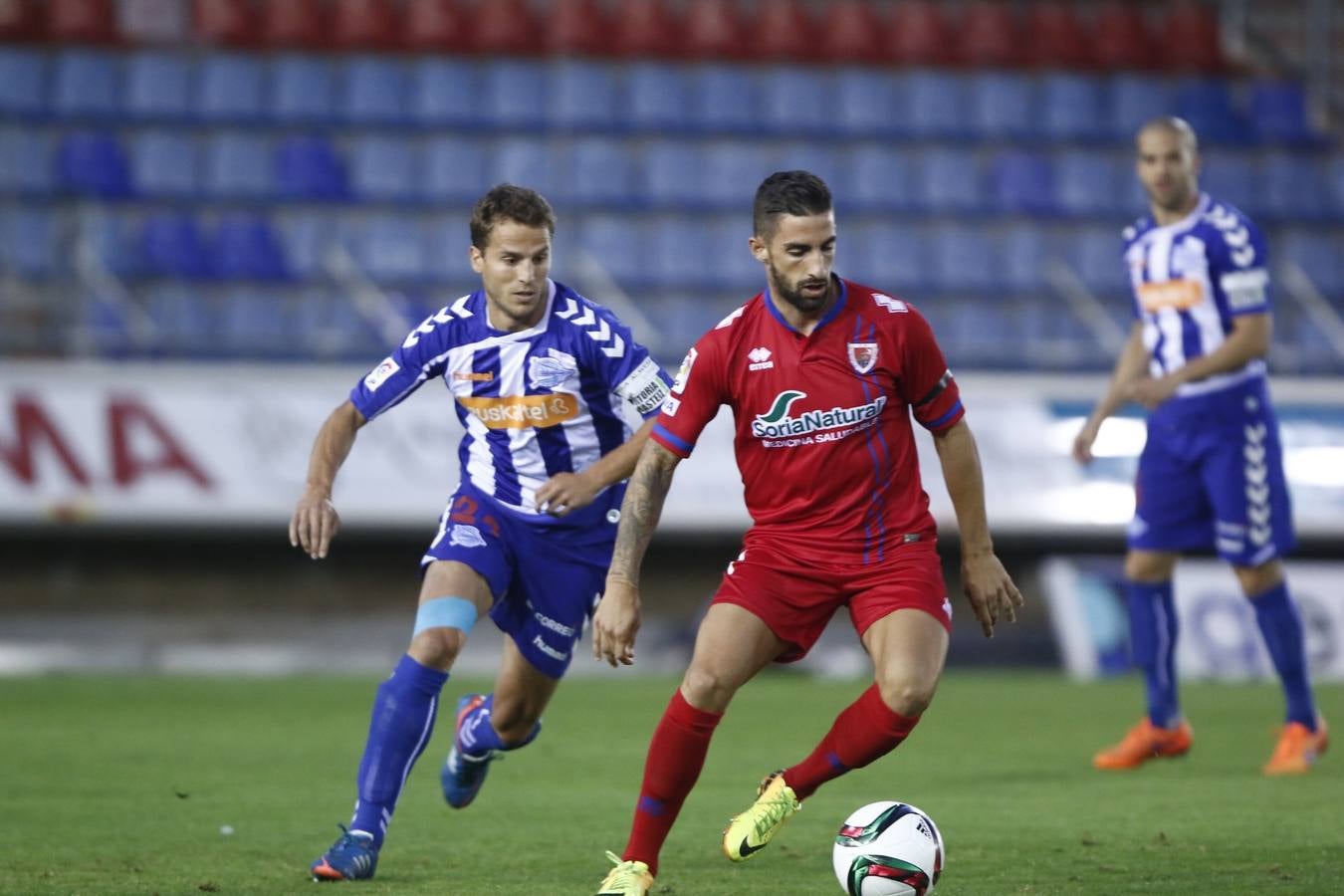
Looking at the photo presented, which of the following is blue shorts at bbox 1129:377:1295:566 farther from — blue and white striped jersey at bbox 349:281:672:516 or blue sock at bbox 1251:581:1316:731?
blue and white striped jersey at bbox 349:281:672:516

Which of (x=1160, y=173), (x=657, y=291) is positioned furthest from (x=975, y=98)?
(x=1160, y=173)

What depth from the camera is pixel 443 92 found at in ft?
56.3

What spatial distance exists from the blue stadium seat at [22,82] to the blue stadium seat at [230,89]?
1384 mm

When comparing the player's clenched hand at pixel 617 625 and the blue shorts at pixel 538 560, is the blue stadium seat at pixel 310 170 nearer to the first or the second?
the blue shorts at pixel 538 560

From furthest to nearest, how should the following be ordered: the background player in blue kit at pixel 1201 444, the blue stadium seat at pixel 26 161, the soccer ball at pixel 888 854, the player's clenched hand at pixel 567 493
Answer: the blue stadium seat at pixel 26 161
the background player in blue kit at pixel 1201 444
the player's clenched hand at pixel 567 493
the soccer ball at pixel 888 854

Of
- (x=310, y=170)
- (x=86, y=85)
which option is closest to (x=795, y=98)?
(x=310, y=170)

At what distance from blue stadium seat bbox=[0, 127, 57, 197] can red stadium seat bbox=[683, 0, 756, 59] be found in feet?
20.1

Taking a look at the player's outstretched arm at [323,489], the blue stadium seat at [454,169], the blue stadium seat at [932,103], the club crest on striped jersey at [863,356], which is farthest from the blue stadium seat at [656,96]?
the club crest on striped jersey at [863,356]

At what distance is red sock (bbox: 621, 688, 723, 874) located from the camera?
454cm

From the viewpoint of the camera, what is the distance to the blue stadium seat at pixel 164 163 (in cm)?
1625

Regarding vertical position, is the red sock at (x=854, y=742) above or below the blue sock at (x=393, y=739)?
above

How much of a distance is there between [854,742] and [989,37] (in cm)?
1475

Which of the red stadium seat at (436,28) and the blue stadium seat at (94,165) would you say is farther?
the red stadium seat at (436,28)

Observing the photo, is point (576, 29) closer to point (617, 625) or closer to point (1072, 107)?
point (1072, 107)
